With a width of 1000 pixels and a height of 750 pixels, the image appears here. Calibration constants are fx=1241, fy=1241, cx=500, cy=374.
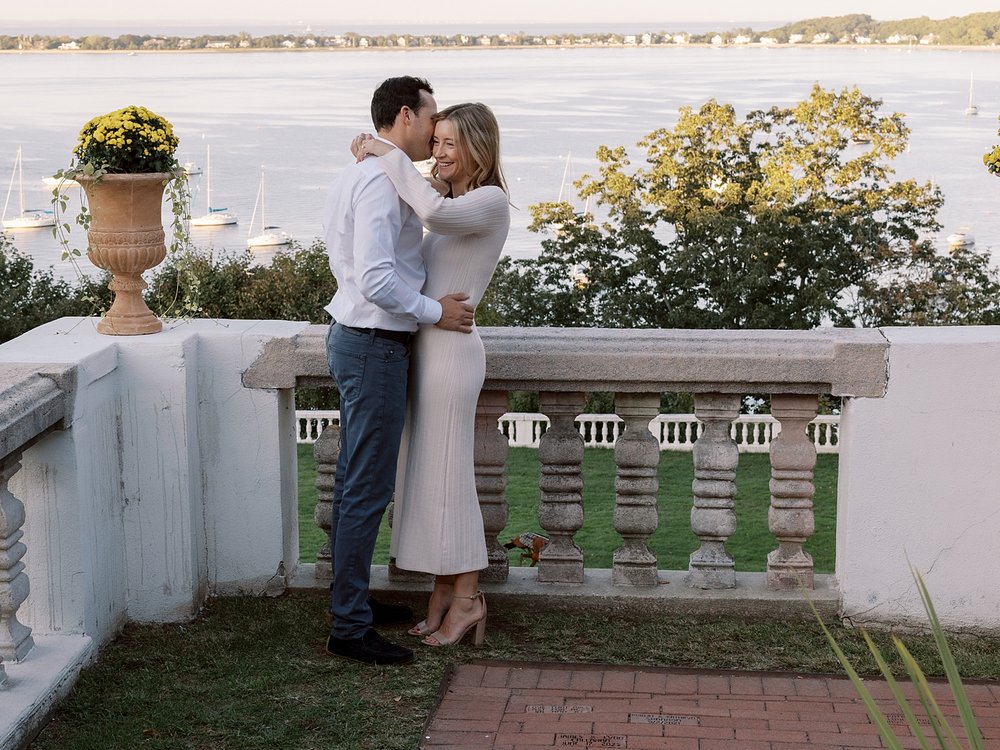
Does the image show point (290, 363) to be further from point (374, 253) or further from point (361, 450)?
point (374, 253)

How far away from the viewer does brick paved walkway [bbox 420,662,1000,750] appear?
3367 mm

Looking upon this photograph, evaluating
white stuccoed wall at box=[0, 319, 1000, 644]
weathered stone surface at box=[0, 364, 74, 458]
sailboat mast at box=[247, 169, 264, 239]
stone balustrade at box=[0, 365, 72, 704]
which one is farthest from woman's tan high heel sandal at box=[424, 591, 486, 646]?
sailboat mast at box=[247, 169, 264, 239]

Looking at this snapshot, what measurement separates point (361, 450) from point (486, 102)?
67.1 m

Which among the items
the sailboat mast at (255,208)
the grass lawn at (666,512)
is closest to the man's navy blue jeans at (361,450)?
the grass lawn at (666,512)


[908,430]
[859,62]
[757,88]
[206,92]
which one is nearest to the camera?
[908,430]

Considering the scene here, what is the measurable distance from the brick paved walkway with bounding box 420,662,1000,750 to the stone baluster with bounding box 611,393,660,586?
1.82ft

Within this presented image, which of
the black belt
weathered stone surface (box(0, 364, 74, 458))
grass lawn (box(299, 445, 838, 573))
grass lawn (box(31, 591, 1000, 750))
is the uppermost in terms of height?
the black belt

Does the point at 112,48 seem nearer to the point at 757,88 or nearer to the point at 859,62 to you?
the point at 757,88

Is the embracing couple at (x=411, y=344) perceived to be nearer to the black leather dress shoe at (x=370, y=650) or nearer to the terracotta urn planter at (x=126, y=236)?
the black leather dress shoe at (x=370, y=650)

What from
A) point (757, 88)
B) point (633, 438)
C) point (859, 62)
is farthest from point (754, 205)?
point (859, 62)

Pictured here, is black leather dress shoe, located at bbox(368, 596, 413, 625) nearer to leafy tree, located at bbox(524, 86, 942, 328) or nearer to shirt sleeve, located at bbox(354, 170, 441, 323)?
shirt sleeve, located at bbox(354, 170, 441, 323)

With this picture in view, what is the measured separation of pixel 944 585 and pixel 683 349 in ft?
3.85

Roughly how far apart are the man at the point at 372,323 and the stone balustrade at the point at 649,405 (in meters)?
0.45

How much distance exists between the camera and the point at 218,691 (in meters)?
3.74
